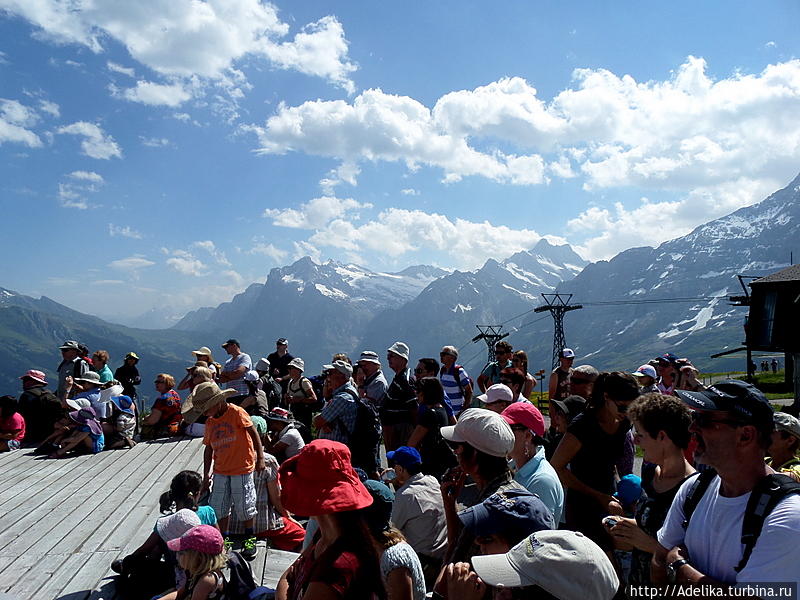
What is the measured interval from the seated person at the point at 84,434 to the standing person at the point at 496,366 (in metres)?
7.45

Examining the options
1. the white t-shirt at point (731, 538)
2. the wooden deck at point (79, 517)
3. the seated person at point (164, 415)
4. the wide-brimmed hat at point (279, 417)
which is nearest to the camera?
the white t-shirt at point (731, 538)

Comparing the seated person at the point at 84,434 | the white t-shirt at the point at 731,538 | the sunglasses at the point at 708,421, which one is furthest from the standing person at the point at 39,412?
the sunglasses at the point at 708,421

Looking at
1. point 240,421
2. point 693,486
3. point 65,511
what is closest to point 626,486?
point 693,486

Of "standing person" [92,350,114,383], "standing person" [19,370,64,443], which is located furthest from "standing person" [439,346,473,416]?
"standing person" [19,370,64,443]

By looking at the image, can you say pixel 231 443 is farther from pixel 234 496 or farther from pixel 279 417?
pixel 279 417

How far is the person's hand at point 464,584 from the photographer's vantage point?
2.37 metres

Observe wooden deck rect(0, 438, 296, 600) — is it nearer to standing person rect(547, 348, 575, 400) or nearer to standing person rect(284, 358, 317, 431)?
standing person rect(284, 358, 317, 431)

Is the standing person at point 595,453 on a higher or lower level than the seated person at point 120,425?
higher

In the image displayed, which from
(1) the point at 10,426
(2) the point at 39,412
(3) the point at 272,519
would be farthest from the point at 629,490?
(2) the point at 39,412

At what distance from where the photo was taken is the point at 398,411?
281 inches

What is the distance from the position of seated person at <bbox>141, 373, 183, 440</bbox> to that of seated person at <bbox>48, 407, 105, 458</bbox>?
1.32 metres

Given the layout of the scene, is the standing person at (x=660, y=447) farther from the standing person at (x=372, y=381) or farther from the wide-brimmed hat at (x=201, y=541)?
the standing person at (x=372, y=381)

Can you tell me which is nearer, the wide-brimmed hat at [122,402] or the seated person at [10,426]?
the seated person at [10,426]

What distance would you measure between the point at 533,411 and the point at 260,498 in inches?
138
